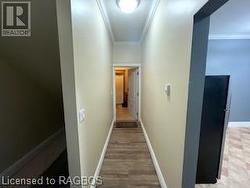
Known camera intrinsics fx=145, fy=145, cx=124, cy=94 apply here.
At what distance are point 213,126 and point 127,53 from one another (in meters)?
3.21

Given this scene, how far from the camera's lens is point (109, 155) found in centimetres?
270

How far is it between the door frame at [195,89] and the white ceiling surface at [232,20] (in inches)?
64.9

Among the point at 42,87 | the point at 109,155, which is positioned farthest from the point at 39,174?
the point at 42,87

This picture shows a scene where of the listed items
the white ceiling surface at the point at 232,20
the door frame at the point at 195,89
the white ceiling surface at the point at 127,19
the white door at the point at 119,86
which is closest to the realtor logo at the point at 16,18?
the white ceiling surface at the point at 127,19

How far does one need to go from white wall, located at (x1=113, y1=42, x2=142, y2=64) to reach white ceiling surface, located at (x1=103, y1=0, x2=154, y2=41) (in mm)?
442

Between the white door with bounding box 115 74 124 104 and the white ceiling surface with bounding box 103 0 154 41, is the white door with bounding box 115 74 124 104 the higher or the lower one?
the lower one

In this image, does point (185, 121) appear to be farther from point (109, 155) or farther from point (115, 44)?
point (115, 44)

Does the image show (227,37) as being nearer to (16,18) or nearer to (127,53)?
(127,53)

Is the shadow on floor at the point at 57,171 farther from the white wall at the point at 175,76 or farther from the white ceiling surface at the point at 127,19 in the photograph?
the white ceiling surface at the point at 127,19

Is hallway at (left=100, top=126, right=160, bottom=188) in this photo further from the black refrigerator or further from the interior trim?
the interior trim

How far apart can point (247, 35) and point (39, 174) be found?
5.35 meters

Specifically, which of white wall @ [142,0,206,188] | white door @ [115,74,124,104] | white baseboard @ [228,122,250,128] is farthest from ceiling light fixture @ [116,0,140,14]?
white door @ [115,74,124,104]

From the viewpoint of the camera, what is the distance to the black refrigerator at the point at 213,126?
1.77 m

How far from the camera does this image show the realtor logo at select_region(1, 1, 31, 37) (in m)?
1.47
